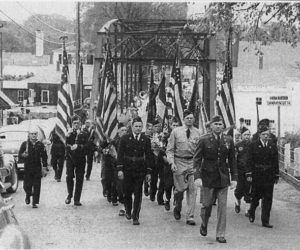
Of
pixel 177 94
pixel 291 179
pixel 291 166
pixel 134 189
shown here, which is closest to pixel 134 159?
pixel 134 189

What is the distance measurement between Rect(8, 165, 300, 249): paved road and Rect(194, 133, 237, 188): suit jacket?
85 centimetres

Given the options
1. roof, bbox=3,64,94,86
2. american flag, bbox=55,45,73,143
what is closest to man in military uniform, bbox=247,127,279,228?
american flag, bbox=55,45,73,143

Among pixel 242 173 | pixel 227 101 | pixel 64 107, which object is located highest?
pixel 227 101

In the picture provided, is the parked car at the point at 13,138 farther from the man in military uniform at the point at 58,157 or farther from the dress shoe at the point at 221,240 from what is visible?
the dress shoe at the point at 221,240

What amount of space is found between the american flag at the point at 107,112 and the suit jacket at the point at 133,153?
214 centimetres

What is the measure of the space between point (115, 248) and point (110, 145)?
14.7 feet

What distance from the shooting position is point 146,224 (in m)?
11.3

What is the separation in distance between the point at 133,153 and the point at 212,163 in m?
1.79

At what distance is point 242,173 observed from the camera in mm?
13000

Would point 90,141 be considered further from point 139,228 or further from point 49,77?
point 49,77

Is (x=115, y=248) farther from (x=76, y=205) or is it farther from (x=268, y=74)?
(x=268, y=74)

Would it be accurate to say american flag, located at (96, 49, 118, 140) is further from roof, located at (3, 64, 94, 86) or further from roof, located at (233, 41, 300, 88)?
roof, located at (3, 64, 94, 86)

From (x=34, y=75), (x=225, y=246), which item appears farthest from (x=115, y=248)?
(x=34, y=75)

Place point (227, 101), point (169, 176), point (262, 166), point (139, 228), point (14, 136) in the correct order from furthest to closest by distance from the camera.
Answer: point (14, 136)
point (227, 101)
point (169, 176)
point (262, 166)
point (139, 228)
